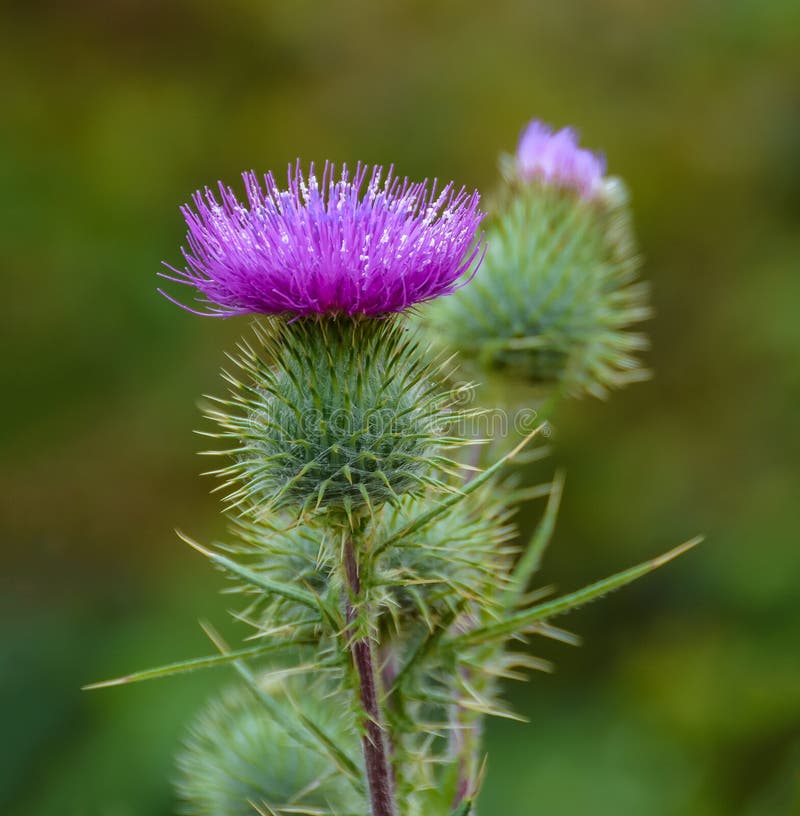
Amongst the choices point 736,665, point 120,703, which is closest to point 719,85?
point 736,665

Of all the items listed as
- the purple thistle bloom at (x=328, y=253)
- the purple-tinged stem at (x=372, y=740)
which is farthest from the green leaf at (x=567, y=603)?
the purple thistle bloom at (x=328, y=253)

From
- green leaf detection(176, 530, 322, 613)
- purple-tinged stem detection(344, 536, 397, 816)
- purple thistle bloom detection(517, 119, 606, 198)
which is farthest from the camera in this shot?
purple thistle bloom detection(517, 119, 606, 198)

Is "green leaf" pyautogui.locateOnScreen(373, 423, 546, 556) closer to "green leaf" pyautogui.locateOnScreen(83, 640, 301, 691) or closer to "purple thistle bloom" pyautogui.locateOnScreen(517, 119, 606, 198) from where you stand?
"green leaf" pyautogui.locateOnScreen(83, 640, 301, 691)

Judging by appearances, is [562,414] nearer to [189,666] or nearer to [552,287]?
[552,287]

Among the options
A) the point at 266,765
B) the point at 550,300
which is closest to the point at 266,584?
the point at 266,765

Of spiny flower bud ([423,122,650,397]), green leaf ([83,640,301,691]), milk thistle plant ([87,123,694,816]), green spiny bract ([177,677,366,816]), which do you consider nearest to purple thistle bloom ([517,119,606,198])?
spiny flower bud ([423,122,650,397])

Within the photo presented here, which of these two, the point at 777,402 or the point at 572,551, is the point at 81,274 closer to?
the point at 572,551

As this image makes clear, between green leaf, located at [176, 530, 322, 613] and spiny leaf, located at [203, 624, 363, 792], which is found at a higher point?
green leaf, located at [176, 530, 322, 613]
